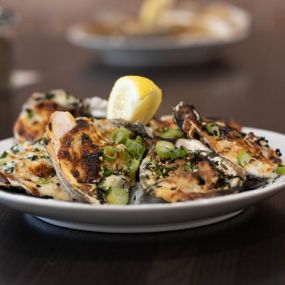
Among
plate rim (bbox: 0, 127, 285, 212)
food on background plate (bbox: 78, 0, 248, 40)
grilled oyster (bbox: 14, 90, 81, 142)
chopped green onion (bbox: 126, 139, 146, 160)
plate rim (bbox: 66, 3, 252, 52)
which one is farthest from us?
food on background plate (bbox: 78, 0, 248, 40)

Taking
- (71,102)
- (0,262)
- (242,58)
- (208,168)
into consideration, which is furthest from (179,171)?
(242,58)

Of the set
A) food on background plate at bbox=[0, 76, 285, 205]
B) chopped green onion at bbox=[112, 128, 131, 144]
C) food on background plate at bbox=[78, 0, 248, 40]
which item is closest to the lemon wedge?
food on background plate at bbox=[0, 76, 285, 205]

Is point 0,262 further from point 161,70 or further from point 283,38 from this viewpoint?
point 283,38

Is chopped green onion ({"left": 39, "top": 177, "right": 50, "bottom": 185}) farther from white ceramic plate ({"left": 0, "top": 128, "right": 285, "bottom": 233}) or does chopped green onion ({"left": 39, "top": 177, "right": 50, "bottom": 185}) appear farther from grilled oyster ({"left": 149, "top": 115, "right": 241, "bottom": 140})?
grilled oyster ({"left": 149, "top": 115, "right": 241, "bottom": 140})

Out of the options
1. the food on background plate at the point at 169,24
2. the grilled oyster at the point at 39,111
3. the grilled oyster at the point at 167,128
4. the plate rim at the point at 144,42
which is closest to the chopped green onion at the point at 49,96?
the grilled oyster at the point at 39,111

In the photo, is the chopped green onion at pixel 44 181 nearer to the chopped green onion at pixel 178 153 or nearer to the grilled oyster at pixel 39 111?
the chopped green onion at pixel 178 153

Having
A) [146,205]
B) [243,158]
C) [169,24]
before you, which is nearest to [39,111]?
[243,158]

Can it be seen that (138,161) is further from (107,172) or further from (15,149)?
(15,149)
